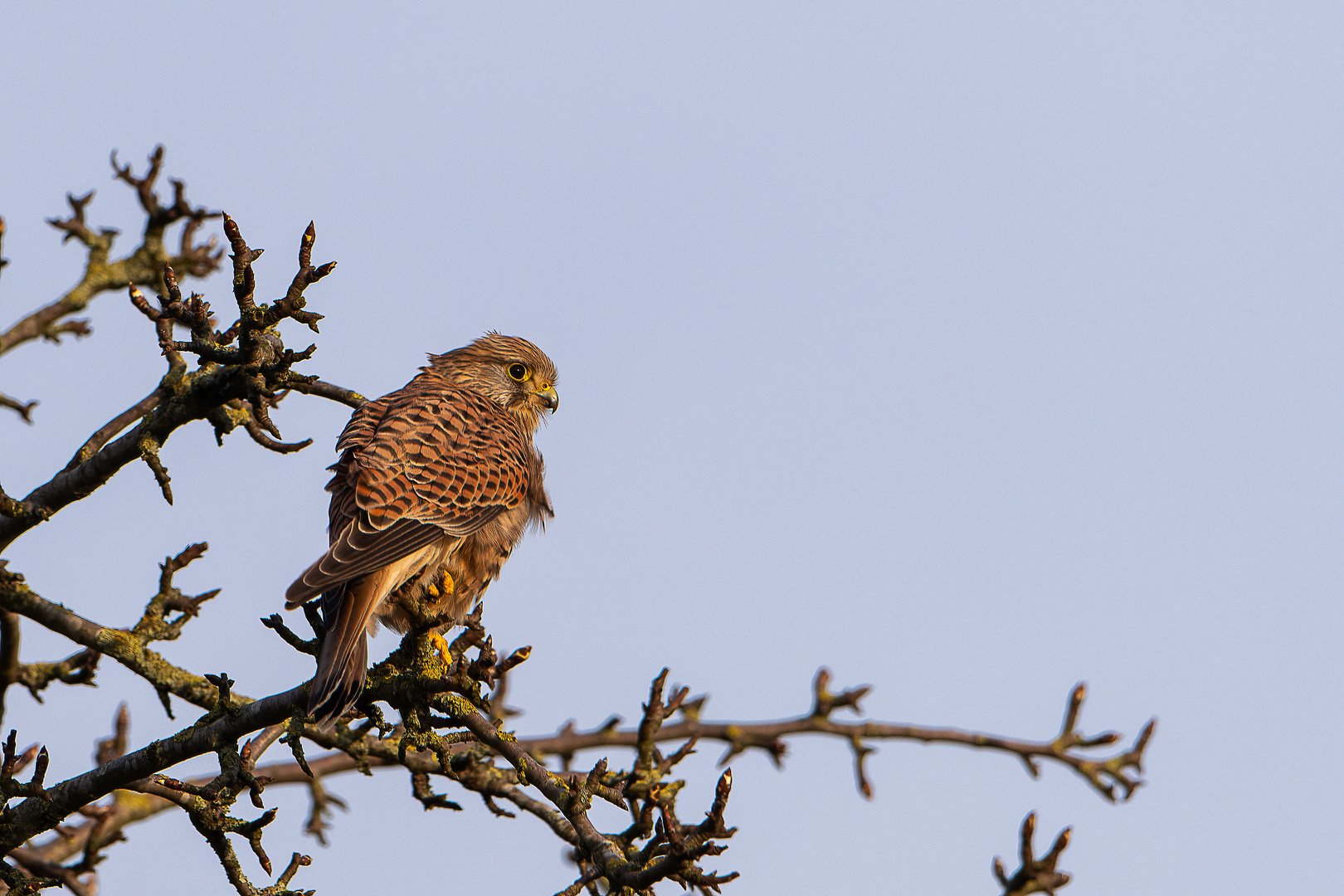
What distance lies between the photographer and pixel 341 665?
3502 millimetres

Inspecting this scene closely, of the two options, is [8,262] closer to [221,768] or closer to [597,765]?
[221,768]

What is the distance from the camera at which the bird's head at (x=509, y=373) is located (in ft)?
20.8

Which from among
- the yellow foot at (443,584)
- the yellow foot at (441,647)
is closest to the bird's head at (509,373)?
the yellow foot at (443,584)

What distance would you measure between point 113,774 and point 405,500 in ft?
4.41

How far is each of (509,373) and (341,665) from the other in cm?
313

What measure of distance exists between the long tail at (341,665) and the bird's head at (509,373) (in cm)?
247

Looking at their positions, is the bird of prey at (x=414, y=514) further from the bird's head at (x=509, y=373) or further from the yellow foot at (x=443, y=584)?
the bird's head at (x=509, y=373)

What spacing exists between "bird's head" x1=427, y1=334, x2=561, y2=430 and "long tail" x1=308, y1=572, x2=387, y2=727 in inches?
97.2

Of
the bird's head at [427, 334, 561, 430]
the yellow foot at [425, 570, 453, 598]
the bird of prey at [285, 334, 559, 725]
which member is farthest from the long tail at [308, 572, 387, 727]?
the bird's head at [427, 334, 561, 430]

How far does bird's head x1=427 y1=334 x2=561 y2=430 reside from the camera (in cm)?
635

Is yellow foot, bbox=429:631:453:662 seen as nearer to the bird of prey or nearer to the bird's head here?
the bird of prey

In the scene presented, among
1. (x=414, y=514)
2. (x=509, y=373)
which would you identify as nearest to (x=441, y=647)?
(x=414, y=514)

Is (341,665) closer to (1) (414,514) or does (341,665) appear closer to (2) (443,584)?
(1) (414,514)

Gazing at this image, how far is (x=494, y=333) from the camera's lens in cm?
682
